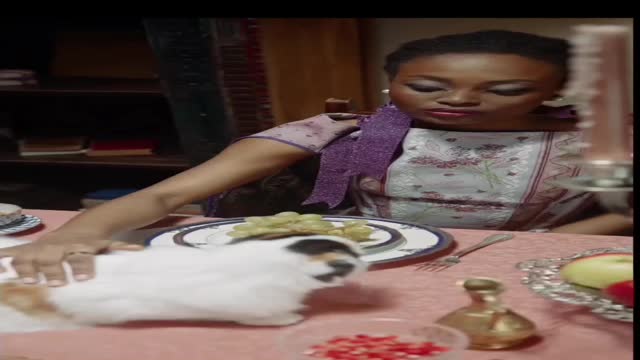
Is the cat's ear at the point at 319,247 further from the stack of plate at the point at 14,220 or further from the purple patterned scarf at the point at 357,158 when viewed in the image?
the stack of plate at the point at 14,220

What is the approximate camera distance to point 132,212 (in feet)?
2.36

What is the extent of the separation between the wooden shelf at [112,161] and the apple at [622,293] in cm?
29

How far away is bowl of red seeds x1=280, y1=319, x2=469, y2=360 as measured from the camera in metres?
0.56

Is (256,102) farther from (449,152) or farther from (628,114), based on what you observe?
(628,114)

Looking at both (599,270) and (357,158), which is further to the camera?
(357,158)

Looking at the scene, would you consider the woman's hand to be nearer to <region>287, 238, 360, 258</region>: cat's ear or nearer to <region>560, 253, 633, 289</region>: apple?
<region>287, 238, 360, 258</region>: cat's ear

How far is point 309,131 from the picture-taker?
695 mm

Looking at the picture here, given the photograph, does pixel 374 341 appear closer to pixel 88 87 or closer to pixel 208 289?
pixel 208 289

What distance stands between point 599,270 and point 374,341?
0.16 meters

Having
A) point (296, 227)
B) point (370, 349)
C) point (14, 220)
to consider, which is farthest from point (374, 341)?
point (14, 220)

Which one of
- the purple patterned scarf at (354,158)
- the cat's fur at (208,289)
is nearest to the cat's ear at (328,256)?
the cat's fur at (208,289)

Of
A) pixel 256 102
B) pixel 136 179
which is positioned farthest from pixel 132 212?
pixel 256 102

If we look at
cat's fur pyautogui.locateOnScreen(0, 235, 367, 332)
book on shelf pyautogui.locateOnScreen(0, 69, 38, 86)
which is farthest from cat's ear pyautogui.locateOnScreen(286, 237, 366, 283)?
book on shelf pyautogui.locateOnScreen(0, 69, 38, 86)

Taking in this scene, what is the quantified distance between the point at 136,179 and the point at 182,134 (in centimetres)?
6
